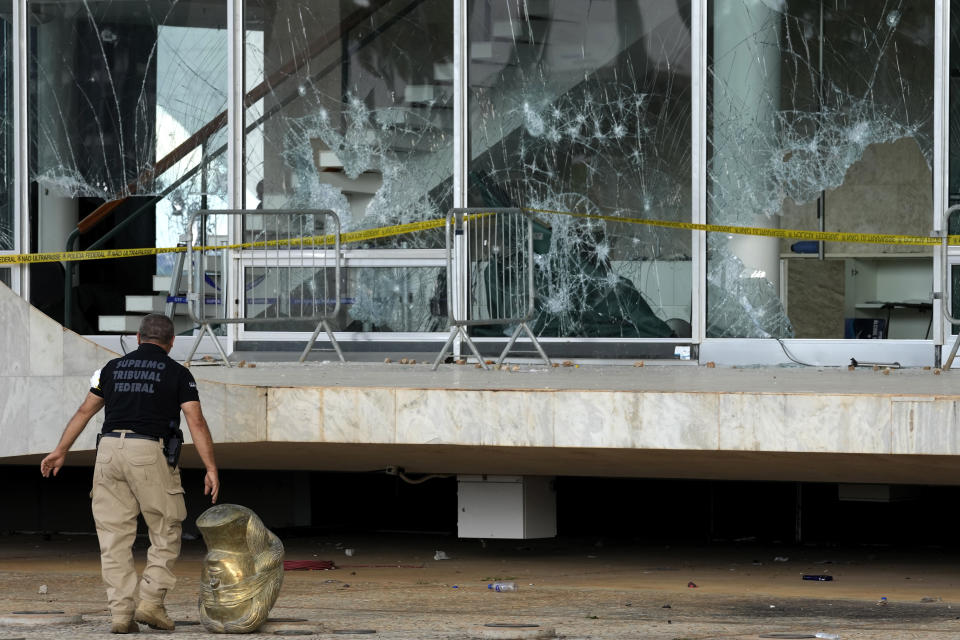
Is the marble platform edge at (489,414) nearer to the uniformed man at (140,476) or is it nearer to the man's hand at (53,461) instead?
the man's hand at (53,461)

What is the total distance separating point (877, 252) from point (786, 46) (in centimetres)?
171

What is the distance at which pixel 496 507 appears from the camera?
32.0 ft

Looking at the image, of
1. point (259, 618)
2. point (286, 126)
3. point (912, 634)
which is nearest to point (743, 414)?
point (912, 634)

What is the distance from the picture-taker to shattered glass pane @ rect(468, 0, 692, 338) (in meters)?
11.5

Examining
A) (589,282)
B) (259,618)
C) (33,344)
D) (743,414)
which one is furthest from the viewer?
(589,282)

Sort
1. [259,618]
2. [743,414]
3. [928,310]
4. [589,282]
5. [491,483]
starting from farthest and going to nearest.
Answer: [589,282]
[928,310]
[491,483]
[743,414]
[259,618]

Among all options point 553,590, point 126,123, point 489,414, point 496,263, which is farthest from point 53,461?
point 126,123

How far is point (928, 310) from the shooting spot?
36.0ft

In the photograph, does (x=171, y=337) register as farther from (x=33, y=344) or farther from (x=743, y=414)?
(x=743, y=414)

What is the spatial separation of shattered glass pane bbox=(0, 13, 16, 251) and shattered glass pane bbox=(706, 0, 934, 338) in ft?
19.9

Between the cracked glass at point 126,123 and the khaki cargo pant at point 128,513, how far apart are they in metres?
6.25

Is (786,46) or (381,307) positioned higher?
(786,46)

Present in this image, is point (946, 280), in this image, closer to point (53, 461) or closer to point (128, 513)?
point (128, 513)

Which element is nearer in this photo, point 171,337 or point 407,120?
point 171,337
